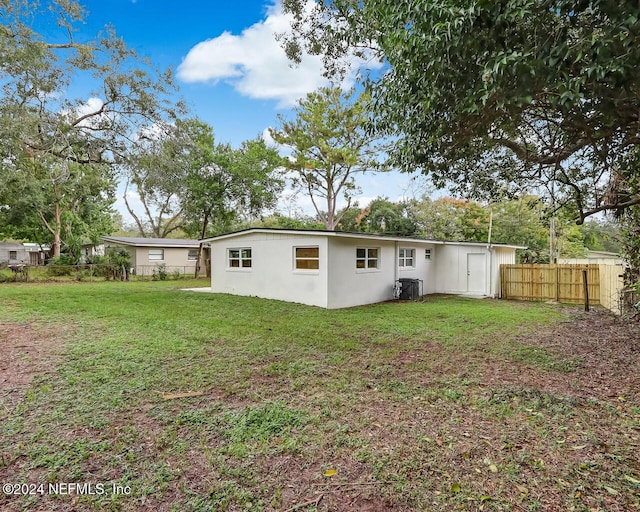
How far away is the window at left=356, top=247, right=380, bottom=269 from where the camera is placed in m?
12.0

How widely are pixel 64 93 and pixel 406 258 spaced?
12.2 metres

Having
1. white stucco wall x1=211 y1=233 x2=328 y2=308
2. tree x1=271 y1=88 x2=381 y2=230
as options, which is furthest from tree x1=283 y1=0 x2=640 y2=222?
tree x1=271 y1=88 x2=381 y2=230

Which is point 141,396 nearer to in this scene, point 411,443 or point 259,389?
point 259,389

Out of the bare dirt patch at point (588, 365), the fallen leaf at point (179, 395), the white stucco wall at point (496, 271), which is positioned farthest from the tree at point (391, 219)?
the fallen leaf at point (179, 395)

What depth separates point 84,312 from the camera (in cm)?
915

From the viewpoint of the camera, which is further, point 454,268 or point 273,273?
point 454,268

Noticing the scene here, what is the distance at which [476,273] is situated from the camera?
14.7m

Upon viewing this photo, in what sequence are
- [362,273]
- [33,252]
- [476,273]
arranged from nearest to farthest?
1. [362,273]
2. [476,273]
3. [33,252]

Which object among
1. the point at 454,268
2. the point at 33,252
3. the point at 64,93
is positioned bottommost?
the point at 454,268

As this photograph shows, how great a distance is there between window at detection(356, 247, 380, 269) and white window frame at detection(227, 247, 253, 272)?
3818 mm

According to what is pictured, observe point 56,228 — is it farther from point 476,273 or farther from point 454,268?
point 476,273

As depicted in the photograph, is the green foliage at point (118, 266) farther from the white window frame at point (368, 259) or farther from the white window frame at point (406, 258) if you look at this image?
the white window frame at point (406, 258)

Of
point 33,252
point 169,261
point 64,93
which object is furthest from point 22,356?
point 33,252

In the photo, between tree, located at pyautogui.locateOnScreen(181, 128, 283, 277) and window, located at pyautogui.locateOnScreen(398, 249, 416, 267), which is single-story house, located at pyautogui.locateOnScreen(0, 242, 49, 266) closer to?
tree, located at pyautogui.locateOnScreen(181, 128, 283, 277)
